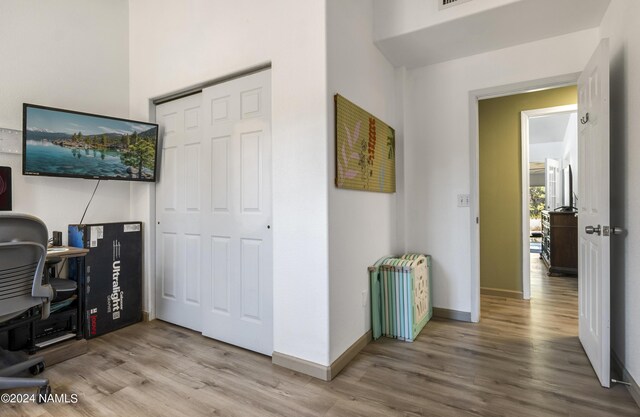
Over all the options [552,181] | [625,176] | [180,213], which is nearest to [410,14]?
[625,176]

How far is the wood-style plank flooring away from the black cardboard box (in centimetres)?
18

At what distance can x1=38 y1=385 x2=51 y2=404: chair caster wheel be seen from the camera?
69.4 inches

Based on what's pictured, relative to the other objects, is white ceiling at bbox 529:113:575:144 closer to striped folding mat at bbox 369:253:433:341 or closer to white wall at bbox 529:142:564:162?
white wall at bbox 529:142:564:162

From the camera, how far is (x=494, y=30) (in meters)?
2.55

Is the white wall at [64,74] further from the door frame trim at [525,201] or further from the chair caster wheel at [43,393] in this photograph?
the door frame trim at [525,201]

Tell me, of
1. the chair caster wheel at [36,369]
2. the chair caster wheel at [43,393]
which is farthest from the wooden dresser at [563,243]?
the chair caster wheel at [36,369]

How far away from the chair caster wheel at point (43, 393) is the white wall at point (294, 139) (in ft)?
4.24

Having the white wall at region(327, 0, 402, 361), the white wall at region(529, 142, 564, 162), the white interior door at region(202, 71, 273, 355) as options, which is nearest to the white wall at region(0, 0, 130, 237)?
the white interior door at region(202, 71, 273, 355)

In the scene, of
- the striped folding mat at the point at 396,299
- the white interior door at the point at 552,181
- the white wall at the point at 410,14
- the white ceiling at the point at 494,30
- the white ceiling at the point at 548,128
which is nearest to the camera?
the white ceiling at the point at 494,30

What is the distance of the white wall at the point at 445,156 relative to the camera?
2.94m

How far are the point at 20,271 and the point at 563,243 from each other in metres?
6.00

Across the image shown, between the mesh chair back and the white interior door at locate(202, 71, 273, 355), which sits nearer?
the mesh chair back

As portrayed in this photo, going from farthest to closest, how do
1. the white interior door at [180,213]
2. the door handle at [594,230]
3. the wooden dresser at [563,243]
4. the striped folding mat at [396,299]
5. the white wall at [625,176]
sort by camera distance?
the wooden dresser at [563,243] → the white interior door at [180,213] → the striped folding mat at [396,299] → the door handle at [594,230] → the white wall at [625,176]

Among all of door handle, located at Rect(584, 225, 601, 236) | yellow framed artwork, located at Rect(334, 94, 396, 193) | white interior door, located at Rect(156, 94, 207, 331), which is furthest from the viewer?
white interior door, located at Rect(156, 94, 207, 331)
